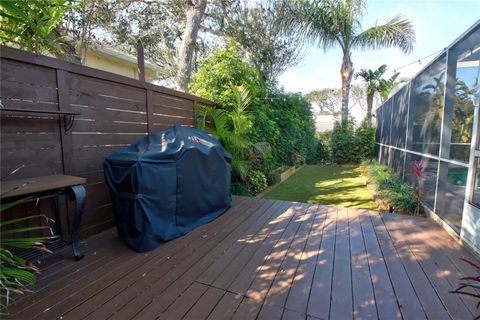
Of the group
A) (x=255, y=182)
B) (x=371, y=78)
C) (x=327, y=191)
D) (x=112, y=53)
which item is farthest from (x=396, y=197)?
(x=371, y=78)

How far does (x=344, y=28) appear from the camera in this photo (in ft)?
29.1

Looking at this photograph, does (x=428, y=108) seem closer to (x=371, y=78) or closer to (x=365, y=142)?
(x=365, y=142)

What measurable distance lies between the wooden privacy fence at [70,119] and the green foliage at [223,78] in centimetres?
152

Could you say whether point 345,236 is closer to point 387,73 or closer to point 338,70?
point 338,70

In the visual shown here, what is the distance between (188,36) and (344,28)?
6124mm

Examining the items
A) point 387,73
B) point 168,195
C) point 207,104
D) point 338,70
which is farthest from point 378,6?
point 168,195

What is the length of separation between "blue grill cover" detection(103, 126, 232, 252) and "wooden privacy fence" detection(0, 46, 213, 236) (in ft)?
1.14

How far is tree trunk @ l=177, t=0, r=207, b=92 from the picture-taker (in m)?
5.83

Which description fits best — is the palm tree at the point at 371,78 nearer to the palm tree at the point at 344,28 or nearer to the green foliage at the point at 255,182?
the palm tree at the point at 344,28

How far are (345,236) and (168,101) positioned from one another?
290cm

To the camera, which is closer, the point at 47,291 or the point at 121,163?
the point at 47,291

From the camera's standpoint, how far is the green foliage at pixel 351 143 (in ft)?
30.9

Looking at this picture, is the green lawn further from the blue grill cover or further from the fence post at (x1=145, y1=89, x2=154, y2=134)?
the fence post at (x1=145, y1=89, x2=154, y2=134)

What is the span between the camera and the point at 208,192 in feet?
9.99
